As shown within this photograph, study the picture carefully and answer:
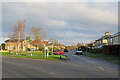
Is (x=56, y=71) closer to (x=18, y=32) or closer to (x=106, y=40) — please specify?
(x=18, y=32)

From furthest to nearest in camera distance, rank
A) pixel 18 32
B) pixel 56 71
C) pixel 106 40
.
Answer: pixel 106 40 → pixel 18 32 → pixel 56 71

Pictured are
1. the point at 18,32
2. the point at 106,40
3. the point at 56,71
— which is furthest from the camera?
the point at 106,40

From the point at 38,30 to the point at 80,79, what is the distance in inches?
1811

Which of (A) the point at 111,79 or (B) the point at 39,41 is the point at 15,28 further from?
(A) the point at 111,79

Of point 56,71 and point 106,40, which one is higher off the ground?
point 106,40

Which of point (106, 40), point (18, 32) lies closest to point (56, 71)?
point (18, 32)

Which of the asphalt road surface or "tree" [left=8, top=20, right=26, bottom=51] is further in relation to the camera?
"tree" [left=8, top=20, right=26, bottom=51]

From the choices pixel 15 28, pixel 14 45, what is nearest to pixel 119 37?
pixel 15 28

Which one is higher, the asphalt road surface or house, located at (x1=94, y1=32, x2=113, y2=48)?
house, located at (x1=94, y1=32, x2=113, y2=48)

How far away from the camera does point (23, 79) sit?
24.6 ft

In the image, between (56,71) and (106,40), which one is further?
(106,40)

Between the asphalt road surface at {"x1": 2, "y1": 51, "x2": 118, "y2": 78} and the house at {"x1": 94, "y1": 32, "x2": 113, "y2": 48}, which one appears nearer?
the asphalt road surface at {"x1": 2, "y1": 51, "x2": 118, "y2": 78}

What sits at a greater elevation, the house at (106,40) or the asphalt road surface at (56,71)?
the house at (106,40)

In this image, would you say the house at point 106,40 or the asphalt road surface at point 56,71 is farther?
the house at point 106,40
